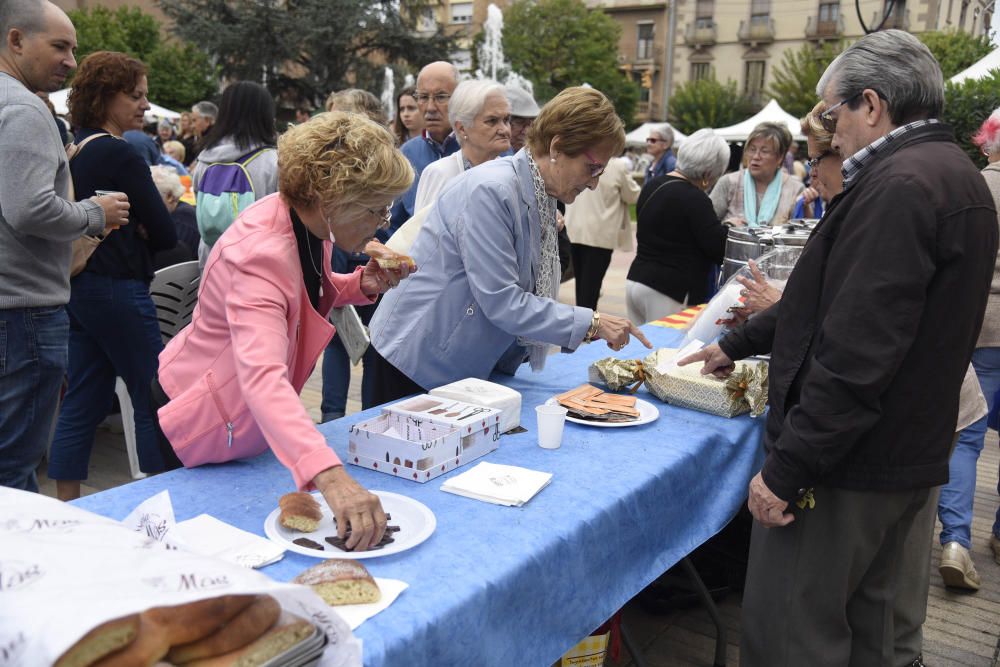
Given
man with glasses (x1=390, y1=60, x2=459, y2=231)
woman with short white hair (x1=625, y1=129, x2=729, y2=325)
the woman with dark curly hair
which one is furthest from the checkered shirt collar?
man with glasses (x1=390, y1=60, x2=459, y2=231)

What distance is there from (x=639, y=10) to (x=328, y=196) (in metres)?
54.3

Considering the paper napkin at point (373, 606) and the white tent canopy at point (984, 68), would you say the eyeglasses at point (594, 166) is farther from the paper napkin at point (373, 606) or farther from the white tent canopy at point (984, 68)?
the white tent canopy at point (984, 68)

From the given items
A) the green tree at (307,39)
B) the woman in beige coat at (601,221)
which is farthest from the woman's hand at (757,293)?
the green tree at (307,39)

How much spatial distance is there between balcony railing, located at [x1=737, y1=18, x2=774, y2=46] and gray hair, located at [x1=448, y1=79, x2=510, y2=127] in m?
48.1

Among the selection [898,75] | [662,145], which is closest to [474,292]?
[898,75]

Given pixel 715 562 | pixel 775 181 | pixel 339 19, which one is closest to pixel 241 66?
pixel 339 19

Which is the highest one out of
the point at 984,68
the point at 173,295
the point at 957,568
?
the point at 984,68

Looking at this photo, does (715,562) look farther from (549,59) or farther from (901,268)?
(549,59)

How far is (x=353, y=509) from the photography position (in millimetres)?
1425

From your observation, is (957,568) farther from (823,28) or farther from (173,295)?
(823,28)

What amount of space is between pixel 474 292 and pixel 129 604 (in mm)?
1643

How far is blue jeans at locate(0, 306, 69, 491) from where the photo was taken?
2357 millimetres

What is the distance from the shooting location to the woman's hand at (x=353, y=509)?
1424mm

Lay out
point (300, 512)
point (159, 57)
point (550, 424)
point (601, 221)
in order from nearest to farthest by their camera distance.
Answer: point (300, 512) → point (550, 424) → point (601, 221) → point (159, 57)
